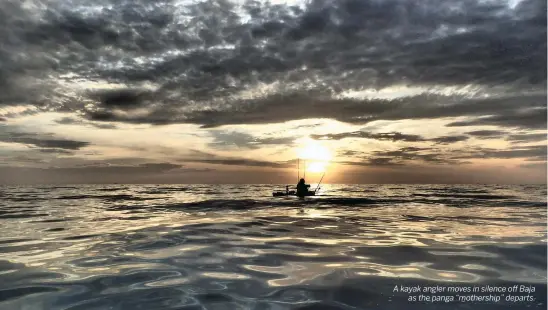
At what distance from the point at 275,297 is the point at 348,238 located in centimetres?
698

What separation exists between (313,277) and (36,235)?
12550 mm

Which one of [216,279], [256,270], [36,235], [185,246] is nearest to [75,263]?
[185,246]

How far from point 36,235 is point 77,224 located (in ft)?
11.4

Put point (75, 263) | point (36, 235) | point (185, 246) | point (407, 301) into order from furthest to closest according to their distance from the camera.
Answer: point (36, 235)
point (185, 246)
point (75, 263)
point (407, 301)

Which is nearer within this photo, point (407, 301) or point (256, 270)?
point (407, 301)

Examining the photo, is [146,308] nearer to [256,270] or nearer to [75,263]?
[256,270]

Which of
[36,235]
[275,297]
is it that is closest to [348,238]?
[275,297]

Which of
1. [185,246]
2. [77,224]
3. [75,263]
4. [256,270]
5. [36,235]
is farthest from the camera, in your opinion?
[77,224]

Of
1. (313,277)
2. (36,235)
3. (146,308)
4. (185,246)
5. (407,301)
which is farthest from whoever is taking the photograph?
(36,235)

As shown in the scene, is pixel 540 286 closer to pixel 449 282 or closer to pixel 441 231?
pixel 449 282

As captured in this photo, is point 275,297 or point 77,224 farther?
point 77,224

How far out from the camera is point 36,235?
13.7m

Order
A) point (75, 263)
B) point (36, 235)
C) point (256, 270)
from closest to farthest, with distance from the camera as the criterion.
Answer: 1. point (256, 270)
2. point (75, 263)
3. point (36, 235)

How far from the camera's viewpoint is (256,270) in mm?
8023
